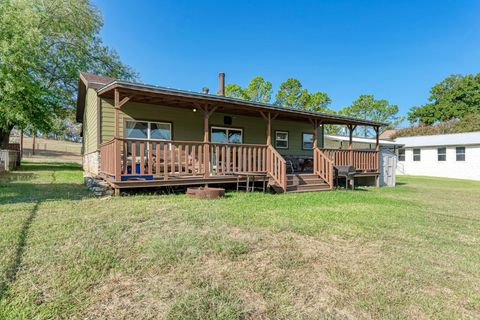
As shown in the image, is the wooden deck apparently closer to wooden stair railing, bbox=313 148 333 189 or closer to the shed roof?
wooden stair railing, bbox=313 148 333 189

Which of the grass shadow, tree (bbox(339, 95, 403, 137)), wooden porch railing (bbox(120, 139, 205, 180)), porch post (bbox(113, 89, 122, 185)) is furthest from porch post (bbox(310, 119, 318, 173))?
tree (bbox(339, 95, 403, 137))

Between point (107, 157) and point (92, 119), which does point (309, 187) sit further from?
point (92, 119)

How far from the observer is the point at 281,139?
13234 millimetres

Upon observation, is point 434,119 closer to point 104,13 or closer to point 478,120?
point 478,120

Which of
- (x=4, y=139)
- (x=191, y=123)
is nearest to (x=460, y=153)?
(x=191, y=123)

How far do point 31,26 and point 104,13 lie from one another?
8.34 meters

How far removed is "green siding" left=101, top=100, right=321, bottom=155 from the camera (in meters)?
8.95

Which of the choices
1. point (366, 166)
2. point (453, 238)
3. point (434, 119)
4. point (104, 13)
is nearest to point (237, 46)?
point (104, 13)

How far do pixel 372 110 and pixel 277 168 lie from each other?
134 ft

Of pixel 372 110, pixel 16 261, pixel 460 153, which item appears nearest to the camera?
pixel 16 261

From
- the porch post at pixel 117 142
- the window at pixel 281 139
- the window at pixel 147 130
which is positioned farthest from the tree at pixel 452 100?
the porch post at pixel 117 142

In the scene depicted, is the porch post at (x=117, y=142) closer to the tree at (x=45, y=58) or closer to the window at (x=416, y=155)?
the tree at (x=45, y=58)

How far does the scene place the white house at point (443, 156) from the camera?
19578 millimetres

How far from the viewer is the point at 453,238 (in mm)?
4340
